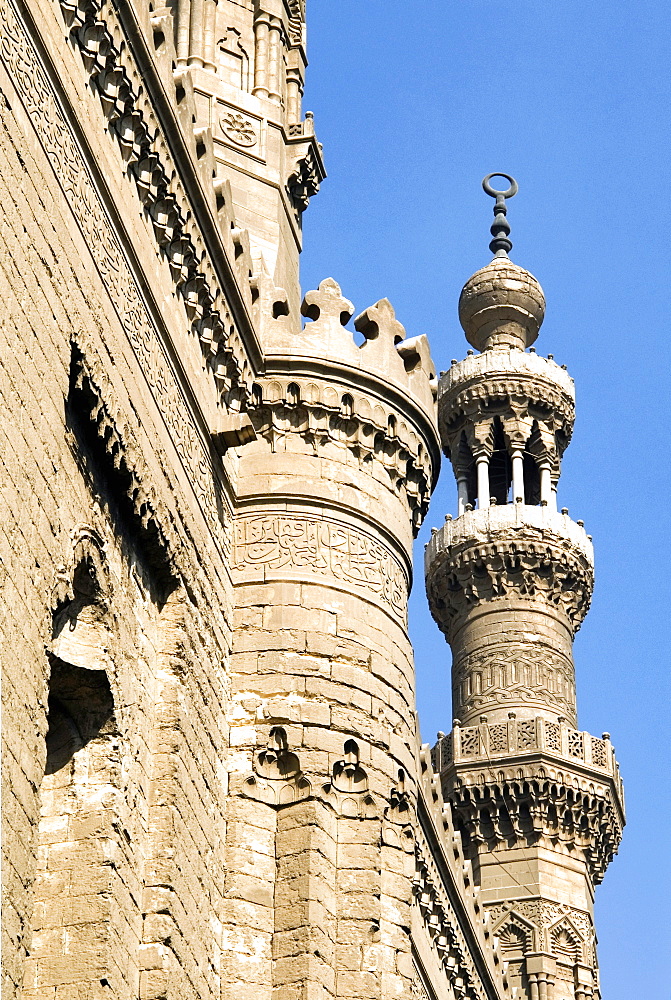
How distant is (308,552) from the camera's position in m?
12.6

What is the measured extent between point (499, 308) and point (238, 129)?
50.6ft

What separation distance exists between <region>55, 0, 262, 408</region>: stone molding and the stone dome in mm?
17198

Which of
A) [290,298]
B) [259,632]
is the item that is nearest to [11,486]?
[259,632]

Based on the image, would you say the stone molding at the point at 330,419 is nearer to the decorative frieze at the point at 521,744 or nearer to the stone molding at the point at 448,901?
the stone molding at the point at 448,901

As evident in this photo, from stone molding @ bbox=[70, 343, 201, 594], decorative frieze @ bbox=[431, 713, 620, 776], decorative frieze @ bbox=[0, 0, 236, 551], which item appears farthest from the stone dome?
→ stone molding @ bbox=[70, 343, 201, 594]

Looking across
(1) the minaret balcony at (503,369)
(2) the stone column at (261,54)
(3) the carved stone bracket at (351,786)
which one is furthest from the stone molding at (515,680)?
(3) the carved stone bracket at (351,786)

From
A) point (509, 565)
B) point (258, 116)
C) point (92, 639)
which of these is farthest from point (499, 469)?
point (92, 639)

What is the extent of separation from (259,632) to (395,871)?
158 cm

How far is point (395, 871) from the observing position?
1228 centimetres

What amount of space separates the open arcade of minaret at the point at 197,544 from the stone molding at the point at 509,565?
9939 mm

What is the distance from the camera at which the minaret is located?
24.8 meters

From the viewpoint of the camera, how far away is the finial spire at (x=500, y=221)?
103 feet

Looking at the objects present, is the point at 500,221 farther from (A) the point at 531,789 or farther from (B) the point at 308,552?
(B) the point at 308,552

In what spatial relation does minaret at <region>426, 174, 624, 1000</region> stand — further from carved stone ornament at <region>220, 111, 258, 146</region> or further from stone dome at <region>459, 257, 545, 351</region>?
carved stone ornament at <region>220, 111, 258, 146</region>
